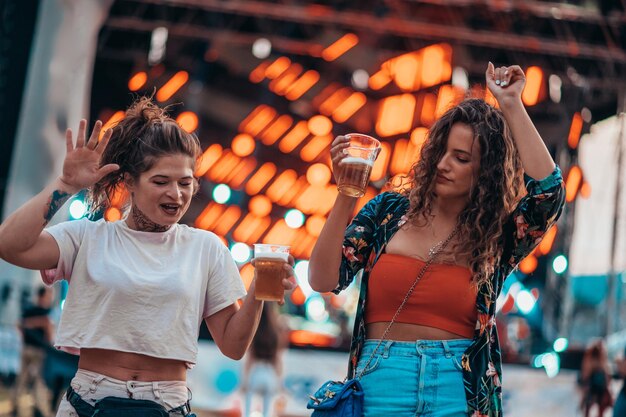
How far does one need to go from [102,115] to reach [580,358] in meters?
9.30

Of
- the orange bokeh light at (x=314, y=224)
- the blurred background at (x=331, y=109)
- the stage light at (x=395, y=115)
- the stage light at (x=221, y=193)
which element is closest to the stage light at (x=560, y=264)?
the blurred background at (x=331, y=109)

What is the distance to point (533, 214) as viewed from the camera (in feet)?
8.55

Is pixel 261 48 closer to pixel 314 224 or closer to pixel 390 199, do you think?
pixel 314 224

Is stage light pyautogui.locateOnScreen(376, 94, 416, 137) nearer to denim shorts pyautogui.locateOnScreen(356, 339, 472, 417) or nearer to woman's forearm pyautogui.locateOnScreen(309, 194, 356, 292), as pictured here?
woman's forearm pyautogui.locateOnScreen(309, 194, 356, 292)

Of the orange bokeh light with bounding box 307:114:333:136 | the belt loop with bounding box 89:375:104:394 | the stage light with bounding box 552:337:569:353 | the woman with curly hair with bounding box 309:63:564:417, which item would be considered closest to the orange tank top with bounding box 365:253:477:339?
the woman with curly hair with bounding box 309:63:564:417

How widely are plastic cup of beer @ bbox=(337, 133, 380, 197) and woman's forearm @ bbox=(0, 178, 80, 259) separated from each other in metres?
0.79

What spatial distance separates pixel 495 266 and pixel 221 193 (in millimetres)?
18795

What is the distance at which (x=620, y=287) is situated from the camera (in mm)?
16422

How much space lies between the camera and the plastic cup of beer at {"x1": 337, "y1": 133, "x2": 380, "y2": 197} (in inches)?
98.7

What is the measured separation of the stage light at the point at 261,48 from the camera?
53.4 feet

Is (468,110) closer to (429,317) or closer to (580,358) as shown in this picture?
(429,317)

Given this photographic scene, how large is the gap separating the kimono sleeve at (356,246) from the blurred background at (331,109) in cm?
686

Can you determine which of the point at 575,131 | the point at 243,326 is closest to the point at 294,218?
the point at 575,131

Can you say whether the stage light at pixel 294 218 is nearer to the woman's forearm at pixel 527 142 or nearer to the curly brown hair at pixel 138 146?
the curly brown hair at pixel 138 146
